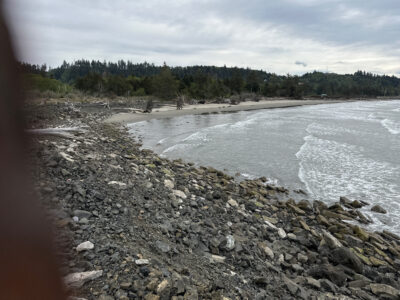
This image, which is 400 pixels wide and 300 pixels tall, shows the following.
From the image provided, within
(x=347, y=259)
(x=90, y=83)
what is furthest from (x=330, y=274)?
(x=90, y=83)

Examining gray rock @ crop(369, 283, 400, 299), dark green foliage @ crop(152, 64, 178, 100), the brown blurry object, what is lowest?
gray rock @ crop(369, 283, 400, 299)

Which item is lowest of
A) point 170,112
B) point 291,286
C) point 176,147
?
point 291,286

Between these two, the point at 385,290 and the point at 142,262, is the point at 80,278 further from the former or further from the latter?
the point at 385,290

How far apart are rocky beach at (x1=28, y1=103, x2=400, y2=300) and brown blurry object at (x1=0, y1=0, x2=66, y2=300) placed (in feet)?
0.96

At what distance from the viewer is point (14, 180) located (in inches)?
55.1

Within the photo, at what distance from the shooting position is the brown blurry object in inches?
37.2

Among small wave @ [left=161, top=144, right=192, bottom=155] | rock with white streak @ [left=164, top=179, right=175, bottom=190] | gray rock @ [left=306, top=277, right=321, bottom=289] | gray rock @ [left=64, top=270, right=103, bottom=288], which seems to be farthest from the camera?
small wave @ [left=161, top=144, right=192, bottom=155]

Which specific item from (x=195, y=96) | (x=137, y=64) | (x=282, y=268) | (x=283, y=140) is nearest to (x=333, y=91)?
(x=195, y=96)

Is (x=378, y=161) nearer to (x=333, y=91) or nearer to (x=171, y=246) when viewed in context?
(x=171, y=246)

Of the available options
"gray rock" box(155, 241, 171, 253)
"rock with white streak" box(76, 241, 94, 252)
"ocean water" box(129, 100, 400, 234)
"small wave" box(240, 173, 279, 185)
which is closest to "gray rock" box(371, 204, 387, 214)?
"ocean water" box(129, 100, 400, 234)

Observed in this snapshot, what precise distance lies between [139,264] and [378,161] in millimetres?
15447

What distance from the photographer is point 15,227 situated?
4.59 feet

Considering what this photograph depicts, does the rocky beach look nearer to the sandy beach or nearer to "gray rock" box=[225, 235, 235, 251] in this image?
"gray rock" box=[225, 235, 235, 251]

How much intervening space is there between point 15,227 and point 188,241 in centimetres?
320
